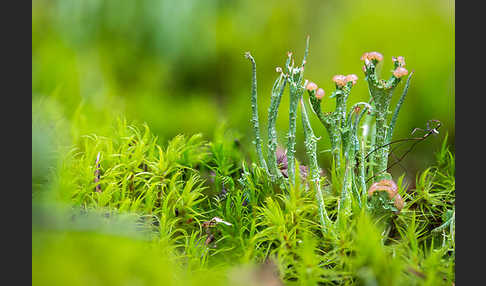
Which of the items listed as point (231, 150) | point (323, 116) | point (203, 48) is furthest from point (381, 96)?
point (203, 48)

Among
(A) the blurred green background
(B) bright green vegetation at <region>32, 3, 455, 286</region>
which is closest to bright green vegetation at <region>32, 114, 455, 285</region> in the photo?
(B) bright green vegetation at <region>32, 3, 455, 286</region>

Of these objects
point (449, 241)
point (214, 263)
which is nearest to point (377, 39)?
point (449, 241)

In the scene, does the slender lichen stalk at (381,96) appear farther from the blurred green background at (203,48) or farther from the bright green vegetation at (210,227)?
the blurred green background at (203,48)

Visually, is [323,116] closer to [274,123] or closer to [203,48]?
[274,123]

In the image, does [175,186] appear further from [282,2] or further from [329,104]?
[282,2]

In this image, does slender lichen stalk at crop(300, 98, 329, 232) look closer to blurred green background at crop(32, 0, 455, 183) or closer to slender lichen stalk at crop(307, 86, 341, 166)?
slender lichen stalk at crop(307, 86, 341, 166)

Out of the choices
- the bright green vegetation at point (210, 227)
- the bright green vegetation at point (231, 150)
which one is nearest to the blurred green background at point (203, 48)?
the bright green vegetation at point (231, 150)

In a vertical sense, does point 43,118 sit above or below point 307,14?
below
